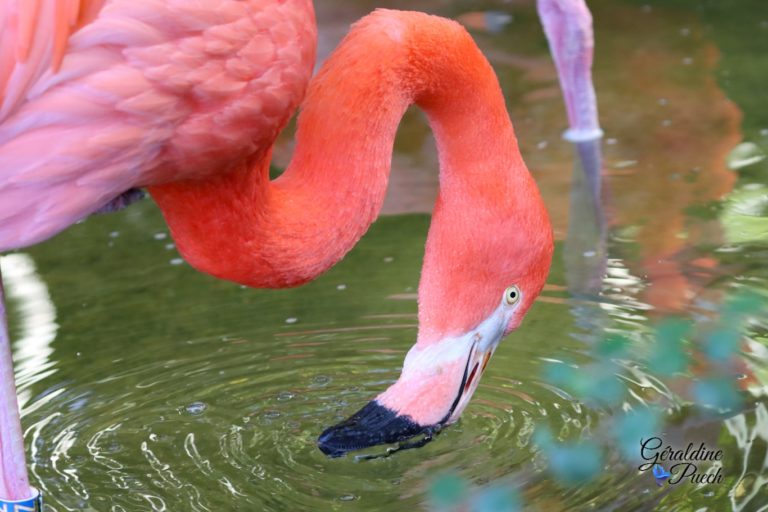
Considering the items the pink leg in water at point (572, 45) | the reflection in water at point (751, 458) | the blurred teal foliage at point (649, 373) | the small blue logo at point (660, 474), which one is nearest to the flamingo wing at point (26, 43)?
the blurred teal foliage at point (649, 373)

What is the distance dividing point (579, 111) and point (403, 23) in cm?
225

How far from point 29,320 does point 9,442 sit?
1.31m

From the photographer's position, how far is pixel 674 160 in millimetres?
4688

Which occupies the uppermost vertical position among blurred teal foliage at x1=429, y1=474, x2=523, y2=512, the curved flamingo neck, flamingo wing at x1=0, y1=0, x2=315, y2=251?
flamingo wing at x1=0, y1=0, x2=315, y2=251

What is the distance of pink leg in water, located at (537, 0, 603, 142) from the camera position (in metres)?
4.51

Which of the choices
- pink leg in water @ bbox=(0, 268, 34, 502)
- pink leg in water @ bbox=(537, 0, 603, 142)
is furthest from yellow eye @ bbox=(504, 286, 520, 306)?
pink leg in water @ bbox=(537, 0, 603, 142)

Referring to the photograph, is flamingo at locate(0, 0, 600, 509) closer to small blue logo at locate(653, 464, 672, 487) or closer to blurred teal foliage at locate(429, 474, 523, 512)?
blurred teal foliage at locate(429, 474, 523, 512)

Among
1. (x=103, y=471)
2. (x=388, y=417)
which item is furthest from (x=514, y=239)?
(x=103, y=471)

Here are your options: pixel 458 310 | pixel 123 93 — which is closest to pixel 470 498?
pixel 458 310

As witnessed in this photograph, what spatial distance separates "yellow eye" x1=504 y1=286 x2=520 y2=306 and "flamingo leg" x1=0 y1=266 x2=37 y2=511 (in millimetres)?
990

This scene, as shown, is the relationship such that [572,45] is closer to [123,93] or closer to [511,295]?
[511,295]

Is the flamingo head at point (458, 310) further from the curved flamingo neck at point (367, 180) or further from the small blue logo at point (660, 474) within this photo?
the small blue logo at point (660, 474)

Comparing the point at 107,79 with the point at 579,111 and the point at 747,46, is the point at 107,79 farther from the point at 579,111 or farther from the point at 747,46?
the point at 747,46

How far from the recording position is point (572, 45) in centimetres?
455
